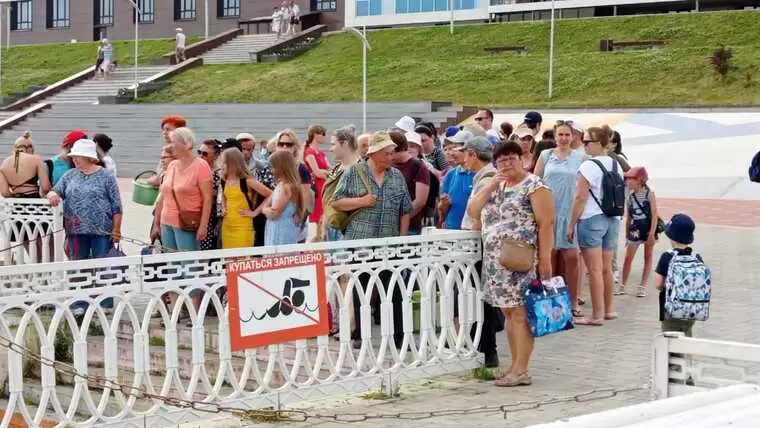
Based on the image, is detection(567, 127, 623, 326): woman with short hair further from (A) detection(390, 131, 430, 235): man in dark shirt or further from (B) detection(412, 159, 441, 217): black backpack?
(A) detection(390, 131, 430, 235): man in dark shirt

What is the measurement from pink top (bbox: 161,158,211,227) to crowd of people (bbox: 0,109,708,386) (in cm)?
1

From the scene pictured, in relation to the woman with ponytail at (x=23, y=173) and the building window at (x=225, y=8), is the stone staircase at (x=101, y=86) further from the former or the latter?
the woman with ponytail at (x=23, y=173)

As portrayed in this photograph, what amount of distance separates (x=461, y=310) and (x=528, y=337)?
1.95ft

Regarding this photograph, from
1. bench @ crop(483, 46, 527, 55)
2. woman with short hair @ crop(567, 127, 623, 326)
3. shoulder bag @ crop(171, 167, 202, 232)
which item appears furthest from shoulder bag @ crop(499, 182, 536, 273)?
bench @ crop(483, 46, 527, 55)

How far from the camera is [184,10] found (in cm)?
6919

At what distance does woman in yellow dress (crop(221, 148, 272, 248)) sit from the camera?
366 inches

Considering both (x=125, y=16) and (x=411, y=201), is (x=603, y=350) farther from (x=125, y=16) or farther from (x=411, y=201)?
(x=125, y=16)

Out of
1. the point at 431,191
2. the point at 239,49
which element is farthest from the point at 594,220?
the point at 239,49

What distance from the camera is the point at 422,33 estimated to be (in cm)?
5156

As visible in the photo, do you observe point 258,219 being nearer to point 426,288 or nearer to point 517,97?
point 426,288

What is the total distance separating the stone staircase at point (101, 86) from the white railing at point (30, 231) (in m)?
32.6

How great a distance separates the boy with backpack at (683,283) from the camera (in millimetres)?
7324

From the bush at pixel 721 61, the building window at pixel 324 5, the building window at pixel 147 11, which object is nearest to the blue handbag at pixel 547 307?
the bush at pixel 721 61

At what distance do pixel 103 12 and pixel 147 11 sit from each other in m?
4.32
